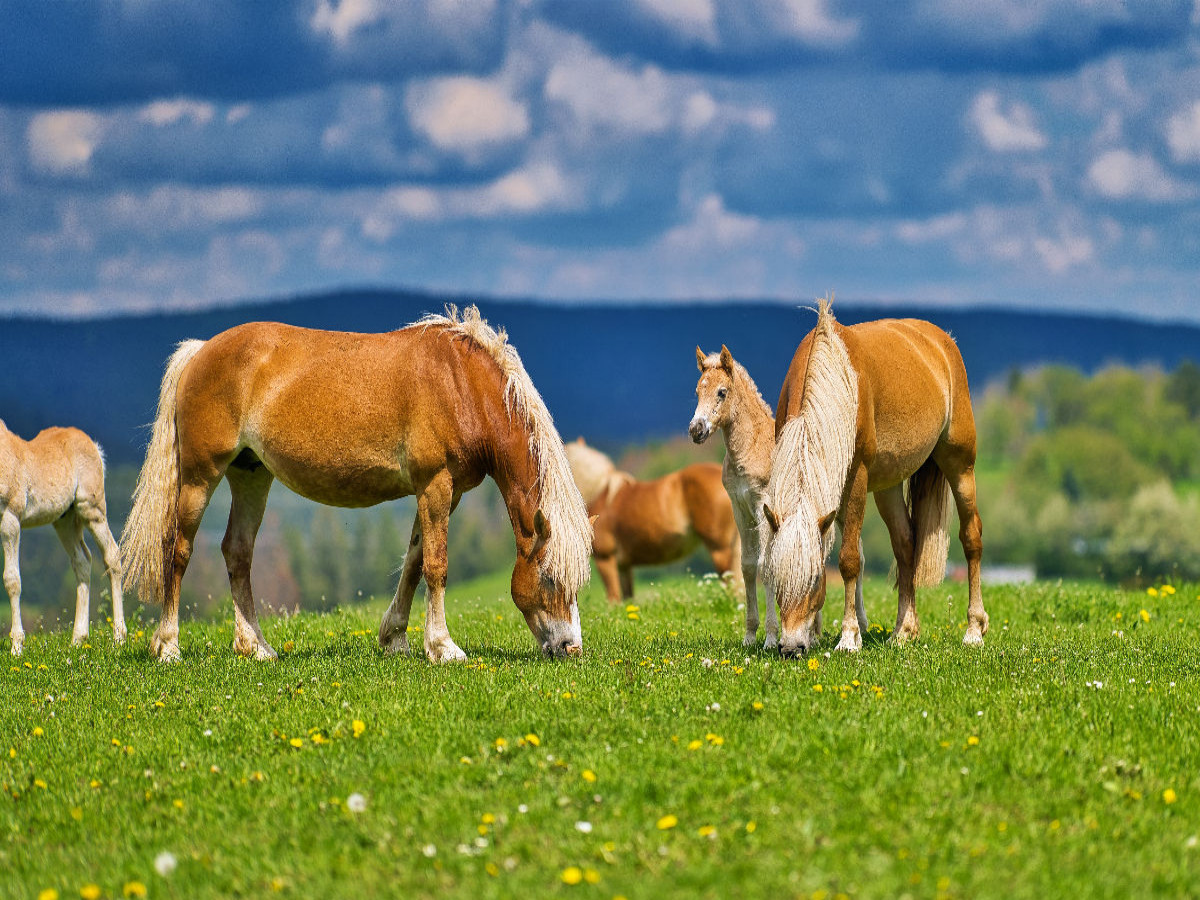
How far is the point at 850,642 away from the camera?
10031 millimetres

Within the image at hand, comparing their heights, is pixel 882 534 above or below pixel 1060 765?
below

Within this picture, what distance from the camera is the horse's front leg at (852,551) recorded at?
10.1 meters

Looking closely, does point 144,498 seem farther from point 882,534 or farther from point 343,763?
point 882,534

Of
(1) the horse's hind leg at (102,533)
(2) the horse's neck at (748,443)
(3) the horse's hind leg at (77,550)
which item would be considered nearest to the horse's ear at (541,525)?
(2) the horse's neck at (748,443)

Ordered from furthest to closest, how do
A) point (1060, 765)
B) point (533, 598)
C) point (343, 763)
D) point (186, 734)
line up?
point (533, 598) → point (186, 734) → point (343, 763) → point (1060, 765)

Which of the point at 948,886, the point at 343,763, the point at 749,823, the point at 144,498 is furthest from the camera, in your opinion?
the point at 144,498

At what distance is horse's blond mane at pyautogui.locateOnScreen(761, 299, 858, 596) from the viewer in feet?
29.9

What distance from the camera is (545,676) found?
8.65 metres

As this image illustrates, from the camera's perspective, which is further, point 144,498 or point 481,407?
point 144,498

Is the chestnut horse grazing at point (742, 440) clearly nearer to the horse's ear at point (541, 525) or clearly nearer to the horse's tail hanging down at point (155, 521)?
the horse's ear at point (541, 525)

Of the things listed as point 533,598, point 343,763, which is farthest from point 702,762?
Answer: point 533,598

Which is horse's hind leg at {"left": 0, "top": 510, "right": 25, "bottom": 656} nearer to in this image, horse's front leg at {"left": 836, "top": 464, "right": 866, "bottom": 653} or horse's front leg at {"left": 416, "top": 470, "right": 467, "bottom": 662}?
horse's front leg at {"left": 416, "top": 470, "right": 467, "bottom": 662}

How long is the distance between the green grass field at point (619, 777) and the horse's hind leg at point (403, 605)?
3.04 feet

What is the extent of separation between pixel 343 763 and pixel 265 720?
1.16 m
